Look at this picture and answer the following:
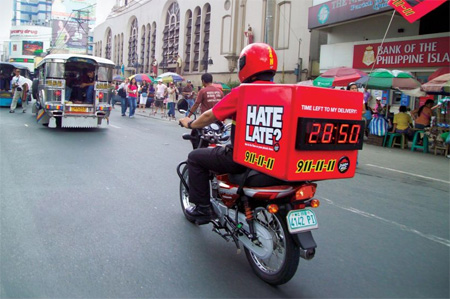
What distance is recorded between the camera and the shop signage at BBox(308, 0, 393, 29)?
51.6ft

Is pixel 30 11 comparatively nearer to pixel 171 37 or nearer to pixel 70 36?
pixel 70 36

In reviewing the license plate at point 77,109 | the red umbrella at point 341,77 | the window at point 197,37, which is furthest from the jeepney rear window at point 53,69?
the window at point 197,37

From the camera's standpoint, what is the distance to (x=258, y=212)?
3.36 metres

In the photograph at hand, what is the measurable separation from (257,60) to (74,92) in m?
11.8

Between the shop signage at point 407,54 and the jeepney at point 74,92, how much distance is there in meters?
8.79

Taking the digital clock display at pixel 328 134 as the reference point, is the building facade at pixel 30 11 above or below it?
above

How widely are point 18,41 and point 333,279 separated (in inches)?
3313

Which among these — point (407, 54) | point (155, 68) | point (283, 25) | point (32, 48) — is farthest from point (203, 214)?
point (32, 48)

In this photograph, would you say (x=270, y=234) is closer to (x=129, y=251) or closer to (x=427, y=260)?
(x=129, y=251)

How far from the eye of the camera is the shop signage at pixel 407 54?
14555 mm

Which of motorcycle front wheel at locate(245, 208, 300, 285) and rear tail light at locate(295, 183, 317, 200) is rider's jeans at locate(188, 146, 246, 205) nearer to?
motorcycle front wheel at locate(245, 208, 300, 285)

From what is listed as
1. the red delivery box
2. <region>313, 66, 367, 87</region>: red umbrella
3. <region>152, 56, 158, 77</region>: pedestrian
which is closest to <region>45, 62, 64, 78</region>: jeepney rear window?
<region>313, 66, 367, 87</region>: red umbrella

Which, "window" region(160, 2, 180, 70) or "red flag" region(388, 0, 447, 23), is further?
"window" region(160, 2, 180, 70)

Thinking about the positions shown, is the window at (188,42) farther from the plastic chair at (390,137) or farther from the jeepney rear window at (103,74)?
the plastic chair at (390,137)
